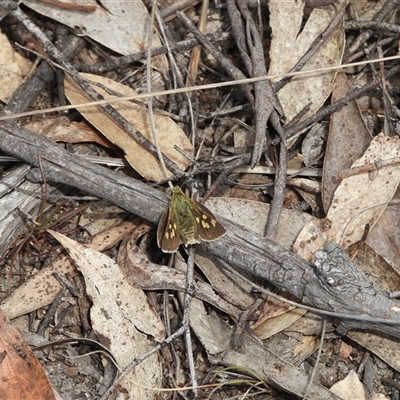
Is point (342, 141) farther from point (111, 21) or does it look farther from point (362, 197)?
point (111, 21)

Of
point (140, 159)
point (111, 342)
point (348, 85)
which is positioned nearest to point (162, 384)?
point (111, 342)

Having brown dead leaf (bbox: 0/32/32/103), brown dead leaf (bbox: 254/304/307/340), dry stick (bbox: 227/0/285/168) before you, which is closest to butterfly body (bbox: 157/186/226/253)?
dry stick (bbox: 227/0/285/168)

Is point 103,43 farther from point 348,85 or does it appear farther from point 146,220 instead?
point 348,85

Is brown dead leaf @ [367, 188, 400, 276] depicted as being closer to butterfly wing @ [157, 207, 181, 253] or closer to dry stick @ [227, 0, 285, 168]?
dry stick @ [227, 0, 285, 168]

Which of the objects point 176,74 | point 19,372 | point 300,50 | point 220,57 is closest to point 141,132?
point 176,74

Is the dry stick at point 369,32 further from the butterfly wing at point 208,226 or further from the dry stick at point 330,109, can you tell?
the butterfly wing at point 208,226
